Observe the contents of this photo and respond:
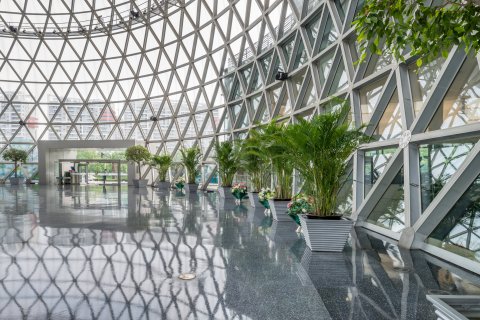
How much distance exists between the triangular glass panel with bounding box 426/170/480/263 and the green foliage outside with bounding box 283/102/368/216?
193cm

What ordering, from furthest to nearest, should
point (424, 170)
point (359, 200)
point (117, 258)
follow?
point (359, 200) → point (424, 170) → point (117, 258)

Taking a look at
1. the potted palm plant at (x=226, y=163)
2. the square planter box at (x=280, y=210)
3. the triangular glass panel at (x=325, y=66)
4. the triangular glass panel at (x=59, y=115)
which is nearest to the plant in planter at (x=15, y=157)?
the triangular glass panel at (x=59, y=115)

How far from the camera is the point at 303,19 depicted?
14227mm

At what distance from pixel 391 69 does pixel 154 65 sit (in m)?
23.7

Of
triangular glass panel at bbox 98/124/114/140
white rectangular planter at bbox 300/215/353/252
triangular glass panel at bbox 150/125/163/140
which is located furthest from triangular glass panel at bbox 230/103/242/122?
white rectangular planter at bbox 300/215/353/252

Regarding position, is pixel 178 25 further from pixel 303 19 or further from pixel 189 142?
pixel 303 19

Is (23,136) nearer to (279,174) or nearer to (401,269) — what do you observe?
(279,174)

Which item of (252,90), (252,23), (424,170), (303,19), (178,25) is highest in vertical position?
(178,25)

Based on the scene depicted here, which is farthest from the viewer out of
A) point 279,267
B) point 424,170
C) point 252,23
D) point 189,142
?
point 189,142

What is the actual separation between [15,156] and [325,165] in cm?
3405

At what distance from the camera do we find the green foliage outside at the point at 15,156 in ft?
107

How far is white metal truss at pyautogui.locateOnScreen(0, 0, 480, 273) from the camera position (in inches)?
283

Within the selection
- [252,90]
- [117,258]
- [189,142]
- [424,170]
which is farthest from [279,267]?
[189,142]

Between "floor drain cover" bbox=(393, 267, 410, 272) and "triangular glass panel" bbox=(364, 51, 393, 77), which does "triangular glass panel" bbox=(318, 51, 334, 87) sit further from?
"floor drain cover" bbox=(393, 267, 410, 272)
